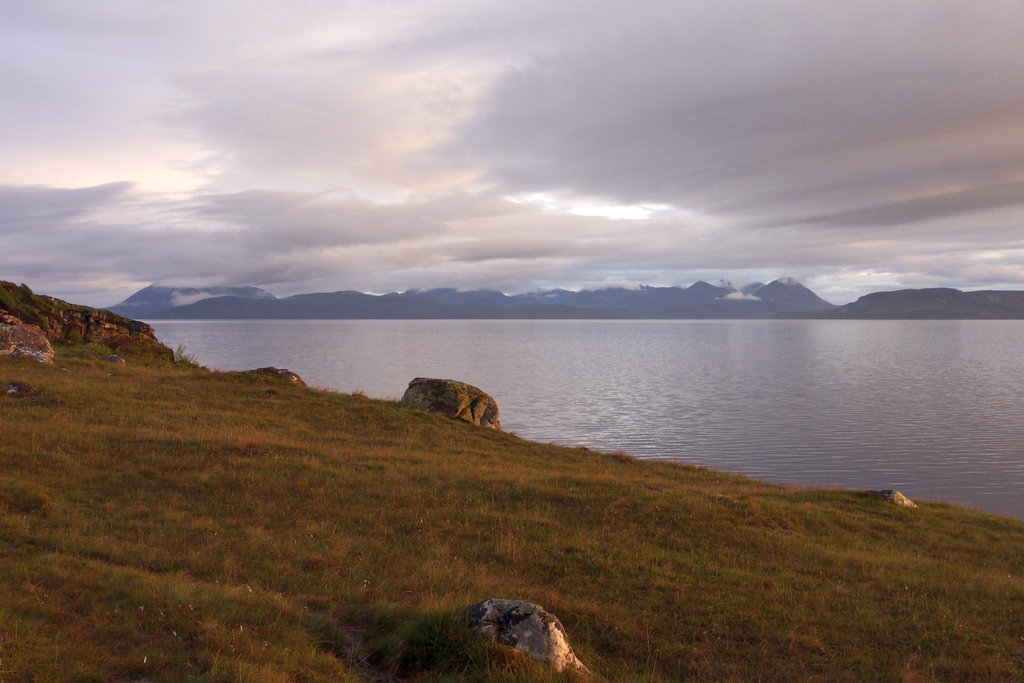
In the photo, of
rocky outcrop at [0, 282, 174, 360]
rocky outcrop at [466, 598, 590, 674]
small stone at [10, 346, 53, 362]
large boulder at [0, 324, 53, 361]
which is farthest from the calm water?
rocky outcrop at [466, 598, 590, 674]

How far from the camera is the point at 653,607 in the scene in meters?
10.9

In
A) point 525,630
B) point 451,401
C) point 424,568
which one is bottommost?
point 451,401

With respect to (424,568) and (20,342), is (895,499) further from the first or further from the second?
(20,342)

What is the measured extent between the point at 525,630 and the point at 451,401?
84.1 feet

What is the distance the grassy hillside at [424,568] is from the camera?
25.7 feet

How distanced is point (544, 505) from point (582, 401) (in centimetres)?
4584

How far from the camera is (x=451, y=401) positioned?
110ft

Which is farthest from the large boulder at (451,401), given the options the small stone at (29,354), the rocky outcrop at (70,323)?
the rocky outcrop at (70,323)

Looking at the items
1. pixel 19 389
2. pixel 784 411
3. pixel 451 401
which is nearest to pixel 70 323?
pixel 19 389

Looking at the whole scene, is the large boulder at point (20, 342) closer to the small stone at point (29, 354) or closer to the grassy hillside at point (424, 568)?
the small stone at point (29, 354)

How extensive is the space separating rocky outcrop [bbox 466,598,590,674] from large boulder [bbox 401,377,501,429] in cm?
2456

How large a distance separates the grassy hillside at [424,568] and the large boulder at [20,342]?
11494 mm

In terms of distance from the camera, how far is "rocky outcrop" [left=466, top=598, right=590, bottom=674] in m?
8.00

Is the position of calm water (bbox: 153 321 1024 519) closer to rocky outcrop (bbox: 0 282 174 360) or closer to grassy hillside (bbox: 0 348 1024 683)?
grassy hillside (bbox: 0 348 1024 683)
